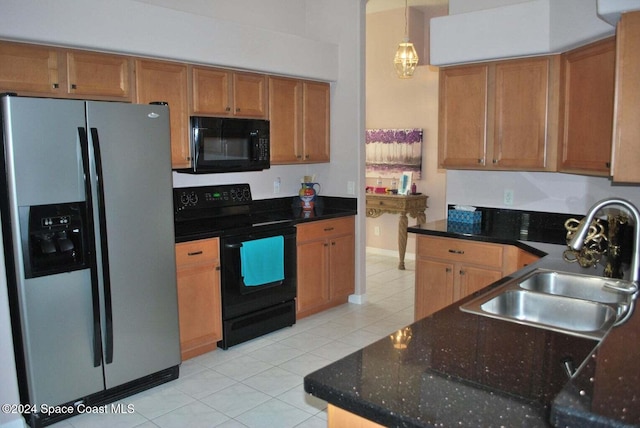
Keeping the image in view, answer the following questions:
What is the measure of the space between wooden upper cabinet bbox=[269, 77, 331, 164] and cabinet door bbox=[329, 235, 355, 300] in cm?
80

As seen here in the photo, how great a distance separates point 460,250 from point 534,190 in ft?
2.49

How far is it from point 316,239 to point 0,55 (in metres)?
2.62

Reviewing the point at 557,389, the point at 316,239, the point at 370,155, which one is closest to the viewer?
the point at 557,389

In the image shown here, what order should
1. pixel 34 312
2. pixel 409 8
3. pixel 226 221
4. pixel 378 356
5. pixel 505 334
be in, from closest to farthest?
pixel 378 356 → pixel 505 334 → pixel 34 312 → pixel 226 221 → pixel 409 8

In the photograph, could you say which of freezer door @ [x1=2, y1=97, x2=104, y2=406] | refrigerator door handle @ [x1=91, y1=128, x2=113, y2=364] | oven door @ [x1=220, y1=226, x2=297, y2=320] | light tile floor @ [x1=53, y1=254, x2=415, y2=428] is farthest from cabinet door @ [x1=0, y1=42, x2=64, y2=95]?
light tile floor @ [x1=53, y1=254, x2=415, y2=428]

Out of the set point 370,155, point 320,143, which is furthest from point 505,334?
point 370,155

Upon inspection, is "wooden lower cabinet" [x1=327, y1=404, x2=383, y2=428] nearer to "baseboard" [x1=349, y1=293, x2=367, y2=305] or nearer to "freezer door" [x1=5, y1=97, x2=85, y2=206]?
"freezer door" [x1=5, y1=97, x2=85, y2=206]

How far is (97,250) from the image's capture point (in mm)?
2770

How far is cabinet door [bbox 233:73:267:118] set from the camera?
13.1 ft

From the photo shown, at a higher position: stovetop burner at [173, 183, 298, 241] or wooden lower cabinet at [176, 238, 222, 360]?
stovetop burner at [173, 183, 298, 241]

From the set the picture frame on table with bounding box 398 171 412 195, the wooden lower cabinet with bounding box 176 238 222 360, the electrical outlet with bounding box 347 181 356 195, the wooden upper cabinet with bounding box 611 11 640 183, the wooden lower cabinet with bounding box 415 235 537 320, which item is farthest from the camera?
the picture frame on table with bounding box 398 171 412 195

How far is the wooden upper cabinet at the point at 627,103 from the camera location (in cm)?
224

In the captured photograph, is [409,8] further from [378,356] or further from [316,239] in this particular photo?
[378,356]

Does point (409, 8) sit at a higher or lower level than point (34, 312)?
higher
